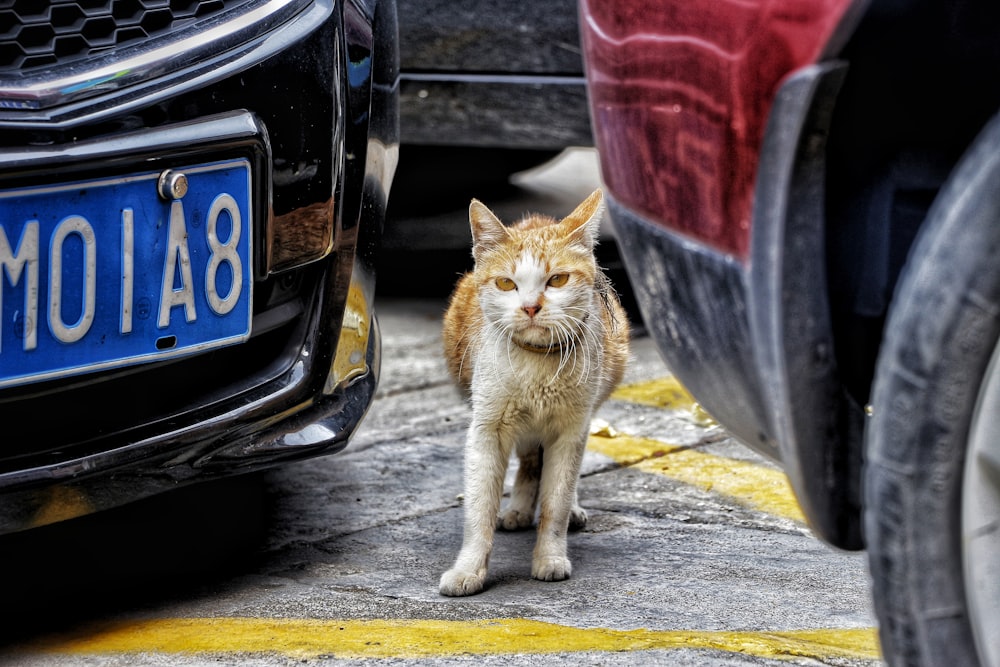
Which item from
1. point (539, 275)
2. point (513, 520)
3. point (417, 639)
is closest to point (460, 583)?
point (417, 639)

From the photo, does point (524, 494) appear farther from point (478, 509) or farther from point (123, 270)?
point (123, 270)

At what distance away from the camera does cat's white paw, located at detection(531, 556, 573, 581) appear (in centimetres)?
247

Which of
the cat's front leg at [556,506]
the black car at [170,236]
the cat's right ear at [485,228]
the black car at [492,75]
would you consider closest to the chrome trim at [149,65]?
the black car at [170,236]

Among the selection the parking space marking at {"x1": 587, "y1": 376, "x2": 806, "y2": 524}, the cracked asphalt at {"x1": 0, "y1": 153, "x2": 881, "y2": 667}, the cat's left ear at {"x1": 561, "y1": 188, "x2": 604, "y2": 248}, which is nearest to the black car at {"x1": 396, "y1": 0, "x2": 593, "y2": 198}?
the parking space marking at {"x1": 587, "y1": 376, "x2": 806, "y2": 524}

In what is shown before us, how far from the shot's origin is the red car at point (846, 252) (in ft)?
4.32

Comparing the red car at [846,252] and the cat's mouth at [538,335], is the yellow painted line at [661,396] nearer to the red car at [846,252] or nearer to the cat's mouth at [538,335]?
the cat's mouth at [538,335]

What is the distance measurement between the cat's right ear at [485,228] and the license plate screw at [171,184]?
817mm

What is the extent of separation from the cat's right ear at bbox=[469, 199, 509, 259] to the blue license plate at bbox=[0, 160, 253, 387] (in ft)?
2.30

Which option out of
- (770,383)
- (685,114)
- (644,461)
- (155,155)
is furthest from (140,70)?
(644,461)

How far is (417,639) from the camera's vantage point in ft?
7.10

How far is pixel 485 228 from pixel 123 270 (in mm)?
951

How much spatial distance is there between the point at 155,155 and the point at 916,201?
1.18 meters

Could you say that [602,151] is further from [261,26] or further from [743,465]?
[743,465]

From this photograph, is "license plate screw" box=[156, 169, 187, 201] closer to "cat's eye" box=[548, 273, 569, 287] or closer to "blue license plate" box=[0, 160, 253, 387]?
"blue license plate" box=[0, 160, 253, 387]
